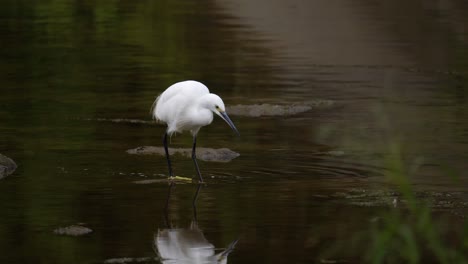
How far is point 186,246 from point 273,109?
19.5 feet

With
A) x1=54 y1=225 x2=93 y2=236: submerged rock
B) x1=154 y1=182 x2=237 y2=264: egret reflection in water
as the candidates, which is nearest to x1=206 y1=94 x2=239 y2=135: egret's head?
x1=154 y1=182 x2=237 y2=264: egret reflection in water

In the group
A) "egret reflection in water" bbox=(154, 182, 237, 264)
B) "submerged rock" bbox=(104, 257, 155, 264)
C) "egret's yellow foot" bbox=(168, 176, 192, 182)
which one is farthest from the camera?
"egret's yellow foot" bbox=(168, 176, 192, 182)

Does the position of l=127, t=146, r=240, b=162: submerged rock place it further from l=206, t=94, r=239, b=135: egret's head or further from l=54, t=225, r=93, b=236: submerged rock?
l=54, t=225, r=93, b=236: submerged rock

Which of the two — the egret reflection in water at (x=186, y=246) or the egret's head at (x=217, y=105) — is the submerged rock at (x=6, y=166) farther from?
the egret reflection in water at (x=186, y=246)

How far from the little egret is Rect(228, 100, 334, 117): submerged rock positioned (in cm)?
282

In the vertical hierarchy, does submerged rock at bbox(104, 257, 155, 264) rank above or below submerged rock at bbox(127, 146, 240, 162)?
above

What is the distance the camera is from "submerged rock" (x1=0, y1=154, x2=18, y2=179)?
10.3m

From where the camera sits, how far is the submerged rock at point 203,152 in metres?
11.3

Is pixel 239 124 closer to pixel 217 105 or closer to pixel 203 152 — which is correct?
pixel 203 152

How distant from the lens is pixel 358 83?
16.4 m

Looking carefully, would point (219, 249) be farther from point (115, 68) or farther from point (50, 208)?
point (115, 68)

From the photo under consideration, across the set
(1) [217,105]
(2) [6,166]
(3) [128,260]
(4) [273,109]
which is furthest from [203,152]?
(3) [128,260]

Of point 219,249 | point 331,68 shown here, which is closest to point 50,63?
point 331,68

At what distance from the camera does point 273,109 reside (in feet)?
45.7
